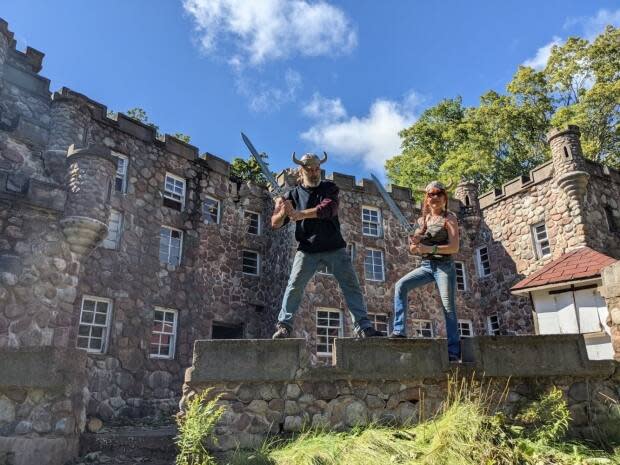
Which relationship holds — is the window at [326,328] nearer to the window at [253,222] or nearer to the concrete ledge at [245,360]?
the window at [253,222]

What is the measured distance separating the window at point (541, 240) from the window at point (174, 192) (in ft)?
48.3

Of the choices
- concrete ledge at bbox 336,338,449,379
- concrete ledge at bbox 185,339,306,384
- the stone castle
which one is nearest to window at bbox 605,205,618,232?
the stone castle

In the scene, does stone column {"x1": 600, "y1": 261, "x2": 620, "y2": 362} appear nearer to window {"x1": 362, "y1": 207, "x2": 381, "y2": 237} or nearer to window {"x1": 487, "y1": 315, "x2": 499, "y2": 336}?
window {"x1": 362, "y1": 207, "x2": 381, "y2": 237}

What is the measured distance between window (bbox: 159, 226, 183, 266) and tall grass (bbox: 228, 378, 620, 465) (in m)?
12.8

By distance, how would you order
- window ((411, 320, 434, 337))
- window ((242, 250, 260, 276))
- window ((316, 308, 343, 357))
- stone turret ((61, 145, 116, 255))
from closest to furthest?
stone turret ((61, 145, 116, 255))
window ((316, 308, 343, 357))
window ((242, 250, 260, 276))
window ((411, 320, 434, 337))

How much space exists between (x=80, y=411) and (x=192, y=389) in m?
1.27

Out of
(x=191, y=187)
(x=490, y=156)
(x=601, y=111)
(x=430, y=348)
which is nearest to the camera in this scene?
(x=430, y=348)

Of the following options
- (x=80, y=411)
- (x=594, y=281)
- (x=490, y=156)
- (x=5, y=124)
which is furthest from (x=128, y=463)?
(x=490, y=156)

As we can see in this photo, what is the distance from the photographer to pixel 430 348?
575cm

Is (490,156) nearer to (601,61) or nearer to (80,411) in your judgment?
(601,61)

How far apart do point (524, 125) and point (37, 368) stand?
2654 centimetres

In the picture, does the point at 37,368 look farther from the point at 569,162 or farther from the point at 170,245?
the point at 569,162

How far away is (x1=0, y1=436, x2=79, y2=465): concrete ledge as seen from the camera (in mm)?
4766

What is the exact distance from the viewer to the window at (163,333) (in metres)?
15.5
